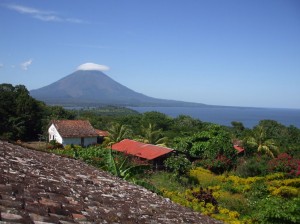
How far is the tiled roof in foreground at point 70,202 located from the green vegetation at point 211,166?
560 centimetres

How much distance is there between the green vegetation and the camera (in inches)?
553

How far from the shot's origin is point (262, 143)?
3562 cm

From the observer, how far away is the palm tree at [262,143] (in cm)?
3478

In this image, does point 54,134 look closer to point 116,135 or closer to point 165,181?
point 116,135

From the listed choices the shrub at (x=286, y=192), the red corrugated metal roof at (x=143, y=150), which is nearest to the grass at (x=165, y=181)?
the red corrugated metal roof at (x=143, y=150)

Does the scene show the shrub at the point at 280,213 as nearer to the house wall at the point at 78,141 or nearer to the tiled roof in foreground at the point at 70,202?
the tiled roof in foreground at the point at 70,202

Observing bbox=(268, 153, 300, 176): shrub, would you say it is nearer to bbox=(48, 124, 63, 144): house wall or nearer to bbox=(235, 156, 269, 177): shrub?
bbox=(235, 156, 269, 177): shrub

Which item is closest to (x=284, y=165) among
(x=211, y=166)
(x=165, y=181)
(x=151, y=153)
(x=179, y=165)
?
(x=211, y=166)

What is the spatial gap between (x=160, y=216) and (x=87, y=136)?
3773cm

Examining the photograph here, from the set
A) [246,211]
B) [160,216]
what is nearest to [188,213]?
[160,216]

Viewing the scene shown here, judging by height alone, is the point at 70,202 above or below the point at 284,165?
above

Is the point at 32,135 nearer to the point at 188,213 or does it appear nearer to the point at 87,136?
the point at 87,136

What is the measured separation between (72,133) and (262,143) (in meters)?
21.5

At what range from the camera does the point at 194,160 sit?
33375 mm
